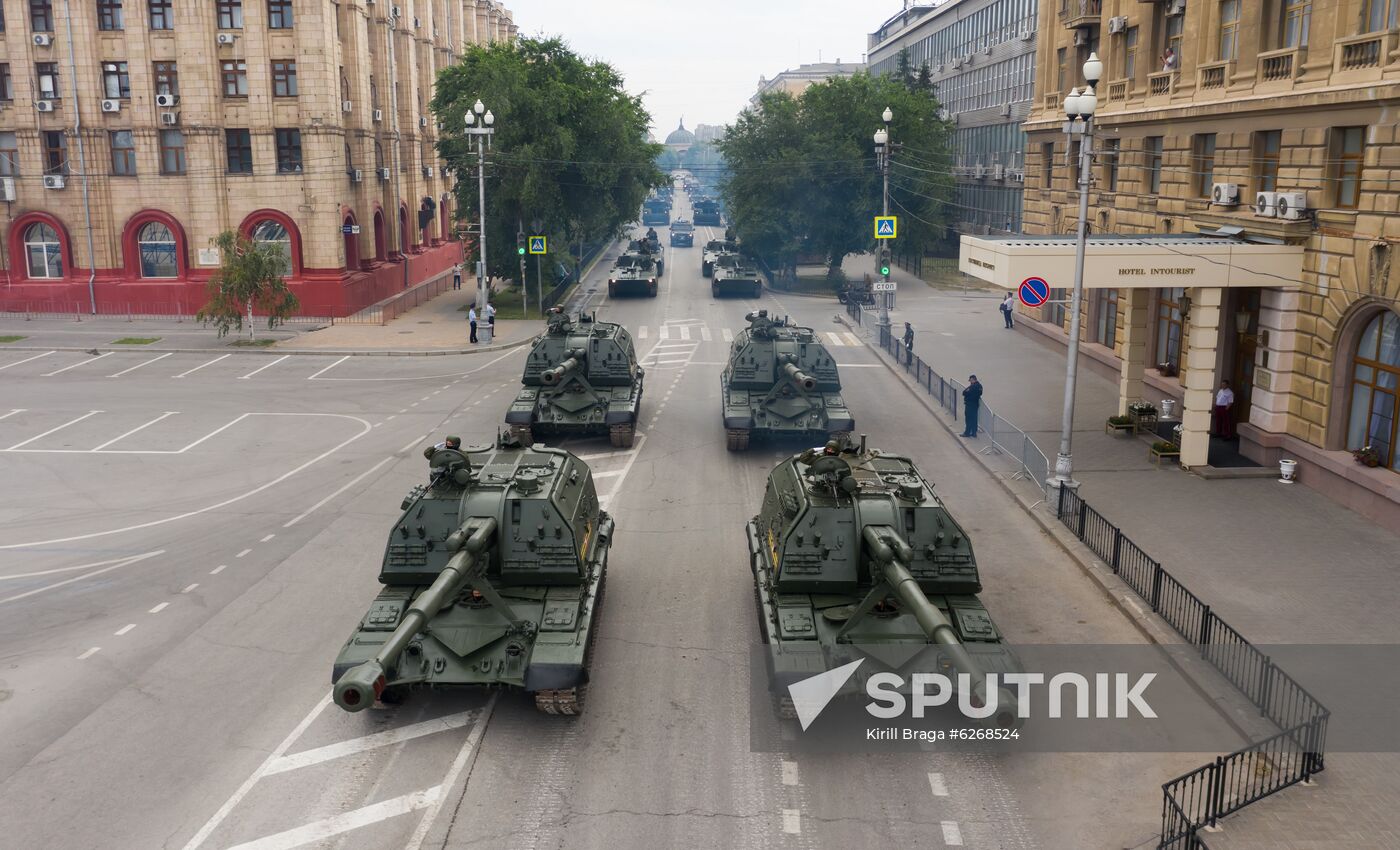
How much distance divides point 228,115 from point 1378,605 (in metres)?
44.7

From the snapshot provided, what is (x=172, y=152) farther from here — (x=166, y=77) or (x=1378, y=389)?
(x=1378, y=389)

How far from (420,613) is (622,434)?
15.3 m

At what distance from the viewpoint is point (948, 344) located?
4381 centimetres

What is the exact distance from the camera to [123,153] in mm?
48594

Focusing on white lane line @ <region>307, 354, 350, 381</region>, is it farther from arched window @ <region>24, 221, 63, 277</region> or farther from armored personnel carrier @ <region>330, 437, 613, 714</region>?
armored personnel carrier @ <region>330, 437, 613, 714</region>

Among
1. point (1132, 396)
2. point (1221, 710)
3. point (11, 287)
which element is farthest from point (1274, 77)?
point (11, 287)

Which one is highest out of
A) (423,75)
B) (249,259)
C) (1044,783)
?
(423,75)

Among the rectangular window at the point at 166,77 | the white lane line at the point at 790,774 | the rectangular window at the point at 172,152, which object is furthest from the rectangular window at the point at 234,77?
the white lane line at the point at 790,774

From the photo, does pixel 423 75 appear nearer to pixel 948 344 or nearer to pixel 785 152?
pixel 785 152

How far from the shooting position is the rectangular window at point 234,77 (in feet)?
156

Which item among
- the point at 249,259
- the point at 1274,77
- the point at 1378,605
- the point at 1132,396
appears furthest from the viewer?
the point at 249,259

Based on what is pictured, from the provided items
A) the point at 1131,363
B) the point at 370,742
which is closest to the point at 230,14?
the point at 1131,363

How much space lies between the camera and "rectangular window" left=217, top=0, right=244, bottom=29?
46.9 m

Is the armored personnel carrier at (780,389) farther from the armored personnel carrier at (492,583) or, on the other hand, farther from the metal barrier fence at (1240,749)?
the armored personnel carrier at (492,583)
